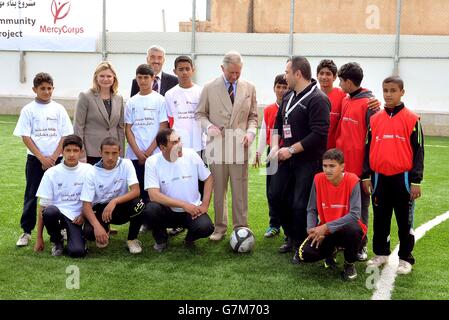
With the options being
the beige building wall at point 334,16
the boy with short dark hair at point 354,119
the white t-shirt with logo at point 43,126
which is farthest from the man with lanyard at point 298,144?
the beige building wall at point 334,16

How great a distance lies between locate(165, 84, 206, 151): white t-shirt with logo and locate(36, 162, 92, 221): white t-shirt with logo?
3.85 feet

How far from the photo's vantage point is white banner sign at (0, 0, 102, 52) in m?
19.6

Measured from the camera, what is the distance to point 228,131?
6.39 metres

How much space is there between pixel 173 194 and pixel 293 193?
120 centimetres

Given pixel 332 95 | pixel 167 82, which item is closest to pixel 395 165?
pixel 332 95

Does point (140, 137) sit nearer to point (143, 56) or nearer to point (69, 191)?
point (69, 191)

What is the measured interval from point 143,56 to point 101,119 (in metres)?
13.1

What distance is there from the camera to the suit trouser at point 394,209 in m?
5.34

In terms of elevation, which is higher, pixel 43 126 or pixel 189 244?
pixel 43 126

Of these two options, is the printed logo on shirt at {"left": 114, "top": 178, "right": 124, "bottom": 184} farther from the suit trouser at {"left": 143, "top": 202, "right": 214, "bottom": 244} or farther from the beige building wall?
the beige building wall

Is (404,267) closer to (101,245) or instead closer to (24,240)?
(101,245)

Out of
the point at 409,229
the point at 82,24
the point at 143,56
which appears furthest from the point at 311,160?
the point at 82,24

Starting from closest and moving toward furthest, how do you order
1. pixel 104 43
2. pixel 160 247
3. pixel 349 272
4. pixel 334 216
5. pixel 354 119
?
pixel 349 272
pixel 334 216
pixel 354 119
pixel 160 247
pixel 104 43

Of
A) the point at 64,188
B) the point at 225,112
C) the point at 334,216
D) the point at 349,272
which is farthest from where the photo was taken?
the point at 225,112
